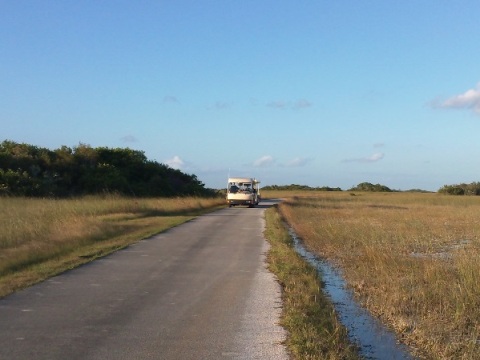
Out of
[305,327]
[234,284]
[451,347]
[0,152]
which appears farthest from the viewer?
[0,152]

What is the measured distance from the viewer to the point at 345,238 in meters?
21.2

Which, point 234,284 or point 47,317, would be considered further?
point 234,284

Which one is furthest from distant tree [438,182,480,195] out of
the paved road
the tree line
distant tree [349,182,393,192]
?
the paved road

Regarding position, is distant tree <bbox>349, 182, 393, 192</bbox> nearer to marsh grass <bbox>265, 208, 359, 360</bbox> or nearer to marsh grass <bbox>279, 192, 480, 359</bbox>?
marsh grass <bbox>279, 192, 480, 359</bbox>

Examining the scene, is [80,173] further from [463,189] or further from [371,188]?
[371,188]

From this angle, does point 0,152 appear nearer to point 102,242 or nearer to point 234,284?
point 102,242

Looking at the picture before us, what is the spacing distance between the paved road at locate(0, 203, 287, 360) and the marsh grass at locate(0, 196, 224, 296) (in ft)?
2.41

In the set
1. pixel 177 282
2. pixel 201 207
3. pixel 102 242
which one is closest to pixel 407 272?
pixel 177 282

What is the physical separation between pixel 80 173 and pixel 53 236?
30706 mm

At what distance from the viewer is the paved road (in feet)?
23.1

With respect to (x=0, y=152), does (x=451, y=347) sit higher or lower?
lower

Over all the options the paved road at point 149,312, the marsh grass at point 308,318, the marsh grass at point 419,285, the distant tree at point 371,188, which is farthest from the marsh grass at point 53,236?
the distant tree at point 371,188

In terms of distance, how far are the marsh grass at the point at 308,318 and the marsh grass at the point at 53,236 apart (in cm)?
479

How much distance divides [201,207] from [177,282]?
33.5m
